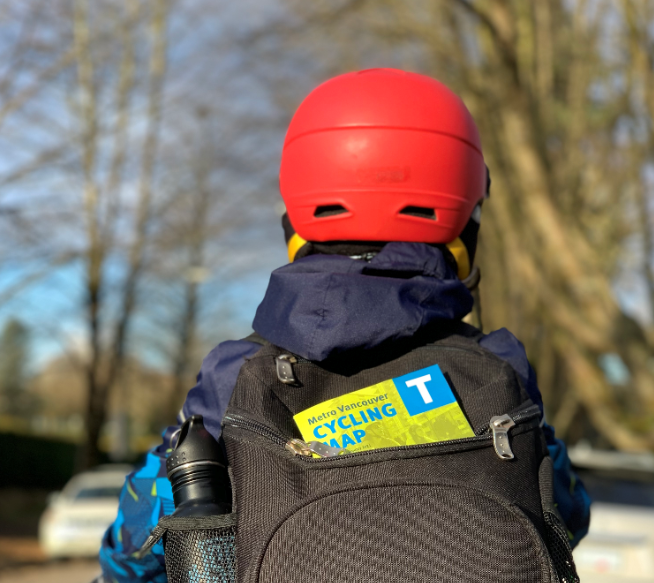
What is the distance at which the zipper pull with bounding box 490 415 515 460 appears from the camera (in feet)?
4.64

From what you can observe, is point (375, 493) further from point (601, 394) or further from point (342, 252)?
point (601, 394)

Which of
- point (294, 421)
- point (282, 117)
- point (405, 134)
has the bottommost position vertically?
point (294, 421)

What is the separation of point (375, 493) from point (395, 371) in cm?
30

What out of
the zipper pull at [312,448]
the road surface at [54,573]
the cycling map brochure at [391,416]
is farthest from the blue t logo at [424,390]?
the road surface at [54,573]

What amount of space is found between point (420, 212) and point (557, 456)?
63 cm

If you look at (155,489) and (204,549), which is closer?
(204,549)

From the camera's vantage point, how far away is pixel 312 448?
4.62 ft

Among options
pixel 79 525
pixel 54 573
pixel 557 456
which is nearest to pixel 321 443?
pixel 557 456

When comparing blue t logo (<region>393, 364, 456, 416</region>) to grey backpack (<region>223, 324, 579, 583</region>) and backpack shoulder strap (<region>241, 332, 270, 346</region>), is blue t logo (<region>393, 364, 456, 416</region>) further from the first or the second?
backpack shoulder strap (<region>241, 332, 270, 346</region>)

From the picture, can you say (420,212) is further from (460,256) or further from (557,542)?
(557,542)

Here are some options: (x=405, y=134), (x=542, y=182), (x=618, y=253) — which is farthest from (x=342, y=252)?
(x=618, y=253)

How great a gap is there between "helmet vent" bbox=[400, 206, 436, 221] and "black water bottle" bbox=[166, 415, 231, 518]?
70 centimetres

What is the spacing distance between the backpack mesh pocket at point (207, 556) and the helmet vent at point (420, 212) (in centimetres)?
83

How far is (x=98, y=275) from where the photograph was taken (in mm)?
16109
